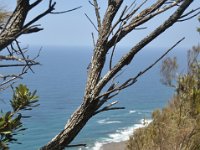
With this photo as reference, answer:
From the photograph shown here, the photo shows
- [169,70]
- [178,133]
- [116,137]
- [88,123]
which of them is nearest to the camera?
[178,133]

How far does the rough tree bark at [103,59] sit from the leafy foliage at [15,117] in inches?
9.2

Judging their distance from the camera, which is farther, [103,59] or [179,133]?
[179,133]

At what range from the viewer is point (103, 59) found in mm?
2354

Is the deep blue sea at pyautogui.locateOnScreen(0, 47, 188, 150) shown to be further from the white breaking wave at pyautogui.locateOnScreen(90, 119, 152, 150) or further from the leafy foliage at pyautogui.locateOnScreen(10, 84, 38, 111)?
the leafy foliage at pyautogui.locateOnScreen(10, 84, 38, 111)

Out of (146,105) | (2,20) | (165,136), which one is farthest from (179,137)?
(146,105)

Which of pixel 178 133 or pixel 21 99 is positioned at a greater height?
pixel 21 99

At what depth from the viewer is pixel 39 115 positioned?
57.2 meters

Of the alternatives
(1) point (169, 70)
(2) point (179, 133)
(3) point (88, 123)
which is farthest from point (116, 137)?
(2) point (179, 133)

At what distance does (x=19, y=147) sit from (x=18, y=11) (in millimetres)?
39403

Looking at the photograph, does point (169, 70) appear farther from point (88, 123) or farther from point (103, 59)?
point (103, 59)

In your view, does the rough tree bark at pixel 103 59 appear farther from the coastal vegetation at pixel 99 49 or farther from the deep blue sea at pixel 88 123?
the deep blue sea at pixel 88 123

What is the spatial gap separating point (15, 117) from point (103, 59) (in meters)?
0.65

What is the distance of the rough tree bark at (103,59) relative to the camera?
2.28 metres

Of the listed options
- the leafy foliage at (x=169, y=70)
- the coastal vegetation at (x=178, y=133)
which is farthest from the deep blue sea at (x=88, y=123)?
the coastal vegetation at (x=178, y=133)
